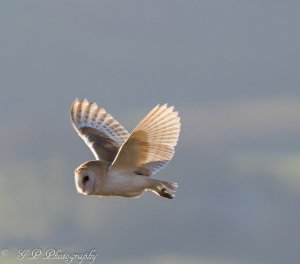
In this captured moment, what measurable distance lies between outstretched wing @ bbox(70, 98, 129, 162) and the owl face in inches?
74.6

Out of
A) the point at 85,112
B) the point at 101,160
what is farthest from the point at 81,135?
the point at 101,160

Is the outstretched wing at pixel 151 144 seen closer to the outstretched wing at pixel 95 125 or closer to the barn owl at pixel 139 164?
the barn owl at pixel 139 164

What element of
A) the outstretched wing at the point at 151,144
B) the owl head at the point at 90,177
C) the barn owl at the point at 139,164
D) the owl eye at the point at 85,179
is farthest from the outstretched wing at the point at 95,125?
the owl eye at the point at 85,179

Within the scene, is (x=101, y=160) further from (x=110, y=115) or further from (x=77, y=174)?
(x=110, y=115)

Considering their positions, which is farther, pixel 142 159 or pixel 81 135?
pixel 81 135

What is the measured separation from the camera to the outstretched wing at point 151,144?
48.4 ft

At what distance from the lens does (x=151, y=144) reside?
1497 centimetres

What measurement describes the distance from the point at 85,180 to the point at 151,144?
1.10 m

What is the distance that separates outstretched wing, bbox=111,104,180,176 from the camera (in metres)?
14.7

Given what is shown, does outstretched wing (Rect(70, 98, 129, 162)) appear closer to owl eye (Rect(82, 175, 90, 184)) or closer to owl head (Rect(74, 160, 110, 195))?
owl head (Rect(74, 160, 110, 195))

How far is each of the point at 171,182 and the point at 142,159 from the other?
0.58 meters

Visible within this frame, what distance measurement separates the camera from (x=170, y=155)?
15195mm

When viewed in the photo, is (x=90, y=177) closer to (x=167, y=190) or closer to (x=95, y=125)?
(x=167, y=190)

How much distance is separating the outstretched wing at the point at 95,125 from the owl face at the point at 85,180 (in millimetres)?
1895
